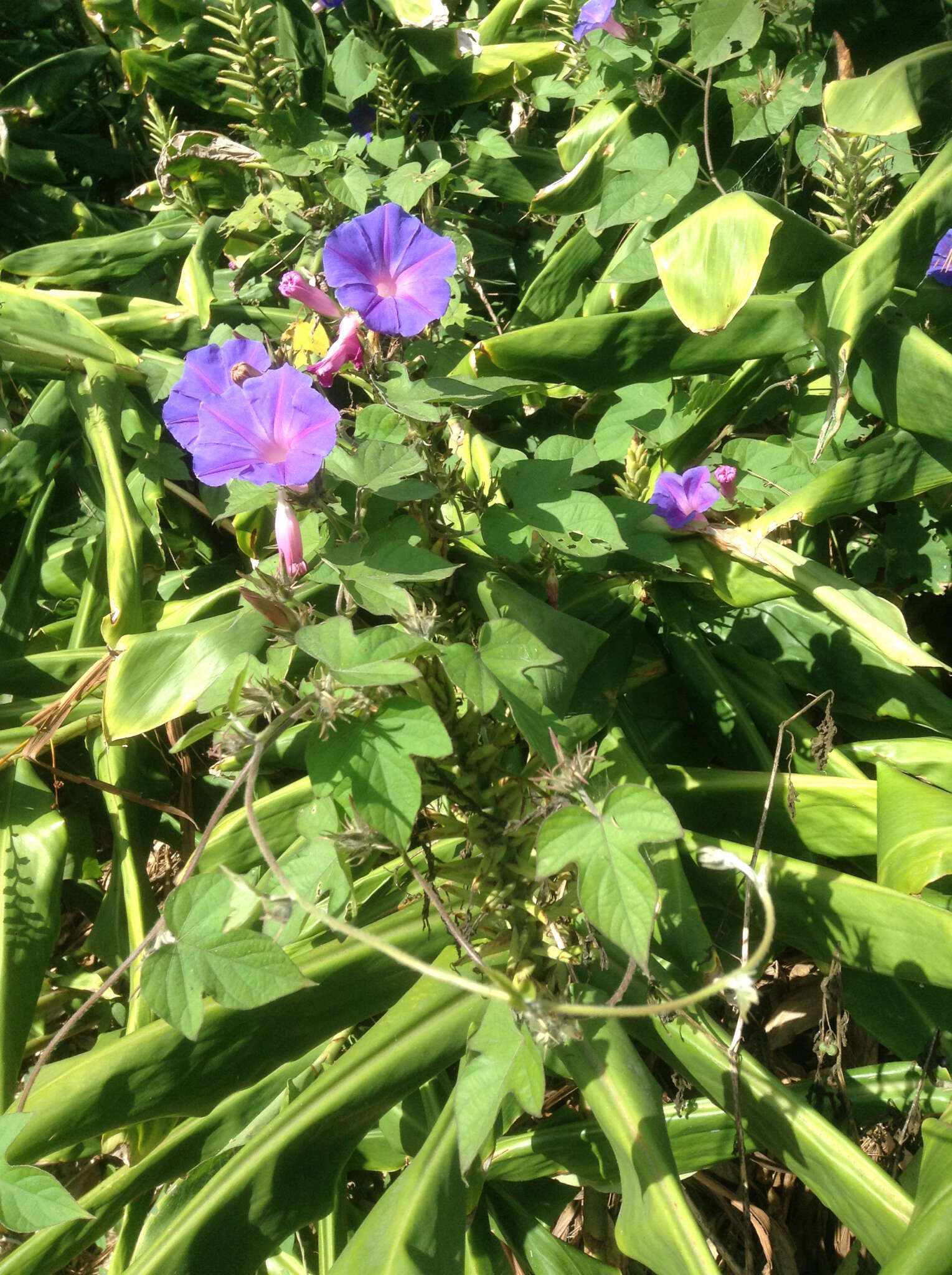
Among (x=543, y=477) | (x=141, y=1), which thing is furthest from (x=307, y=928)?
(x=141, y=1)

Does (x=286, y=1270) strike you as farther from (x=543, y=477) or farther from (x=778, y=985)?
(x=543, y=477)

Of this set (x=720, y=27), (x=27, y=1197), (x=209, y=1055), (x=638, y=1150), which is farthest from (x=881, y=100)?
(x=27, y=1197)

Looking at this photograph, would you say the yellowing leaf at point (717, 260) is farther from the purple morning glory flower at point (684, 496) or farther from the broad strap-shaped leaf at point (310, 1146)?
the broad strap-shaped leaf at point (310, 1146)

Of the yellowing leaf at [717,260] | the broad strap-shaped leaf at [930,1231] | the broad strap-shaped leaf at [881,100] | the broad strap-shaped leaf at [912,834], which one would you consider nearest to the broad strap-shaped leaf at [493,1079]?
the broad strap-shaped leaf at [930,1231]

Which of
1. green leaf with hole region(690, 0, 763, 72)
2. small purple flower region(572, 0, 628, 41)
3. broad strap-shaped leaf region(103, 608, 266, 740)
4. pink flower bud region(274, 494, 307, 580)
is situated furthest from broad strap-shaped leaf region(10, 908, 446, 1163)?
small purple flower region(572, 0, 628, 41)

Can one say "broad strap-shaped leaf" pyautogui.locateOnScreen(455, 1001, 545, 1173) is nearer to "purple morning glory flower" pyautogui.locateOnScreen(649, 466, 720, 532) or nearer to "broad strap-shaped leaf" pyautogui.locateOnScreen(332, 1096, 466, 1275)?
"broad strap-shaped leaf" pyautogui.locateOnScreen(332, 1096, 466, 1275)

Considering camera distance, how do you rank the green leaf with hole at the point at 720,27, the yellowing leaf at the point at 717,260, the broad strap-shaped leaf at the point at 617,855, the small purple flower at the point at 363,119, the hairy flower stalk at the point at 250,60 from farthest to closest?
the small purple flower at the point at 363,119
the hairy flower stalk at the point at 250,60
the green leaf with hole at the point at 720,27
the yellowing leaf at the point at 717,260
the broad strap-shaped leaf at the point at 617,855
